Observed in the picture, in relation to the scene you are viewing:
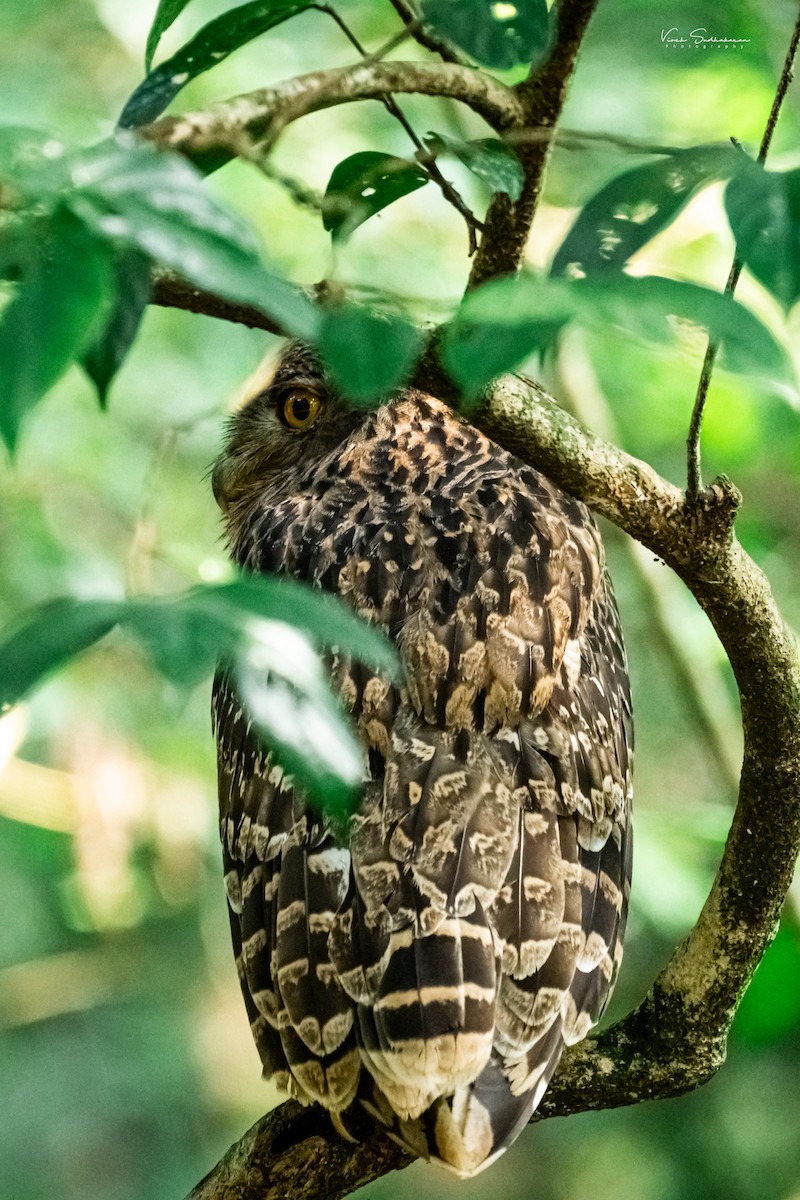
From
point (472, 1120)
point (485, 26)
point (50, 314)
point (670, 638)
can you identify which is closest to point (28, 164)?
point (50, 314)

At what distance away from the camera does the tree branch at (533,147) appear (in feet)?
6.17

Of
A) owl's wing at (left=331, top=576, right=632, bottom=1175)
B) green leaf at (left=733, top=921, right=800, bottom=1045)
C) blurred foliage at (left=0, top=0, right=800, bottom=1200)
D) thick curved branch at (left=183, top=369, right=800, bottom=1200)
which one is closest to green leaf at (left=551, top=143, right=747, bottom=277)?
thick curved branch at (left=183, top=369, right=800, bottom=1200)

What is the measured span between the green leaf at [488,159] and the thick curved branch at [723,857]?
1.41 ft

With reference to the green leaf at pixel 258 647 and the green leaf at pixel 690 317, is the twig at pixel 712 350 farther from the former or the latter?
the green leaf at pixel 258 647

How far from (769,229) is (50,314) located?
2.10 ft

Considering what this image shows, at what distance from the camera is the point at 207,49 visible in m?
1.58

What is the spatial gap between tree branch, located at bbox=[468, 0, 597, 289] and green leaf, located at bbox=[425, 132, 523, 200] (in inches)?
5.6

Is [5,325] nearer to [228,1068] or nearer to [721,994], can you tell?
[721,994]

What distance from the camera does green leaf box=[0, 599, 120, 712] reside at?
0.99 m

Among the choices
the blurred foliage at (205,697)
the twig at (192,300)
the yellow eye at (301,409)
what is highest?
the twig at (192,300)

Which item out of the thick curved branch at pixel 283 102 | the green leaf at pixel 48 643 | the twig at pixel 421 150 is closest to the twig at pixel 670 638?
the twig at pixel 421 150

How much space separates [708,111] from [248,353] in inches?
79.6

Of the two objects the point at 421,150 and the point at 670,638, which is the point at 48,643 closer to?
the point at 421,150

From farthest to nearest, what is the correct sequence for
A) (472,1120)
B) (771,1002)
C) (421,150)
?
(771,1002) < (472,1120) < (421,150)
